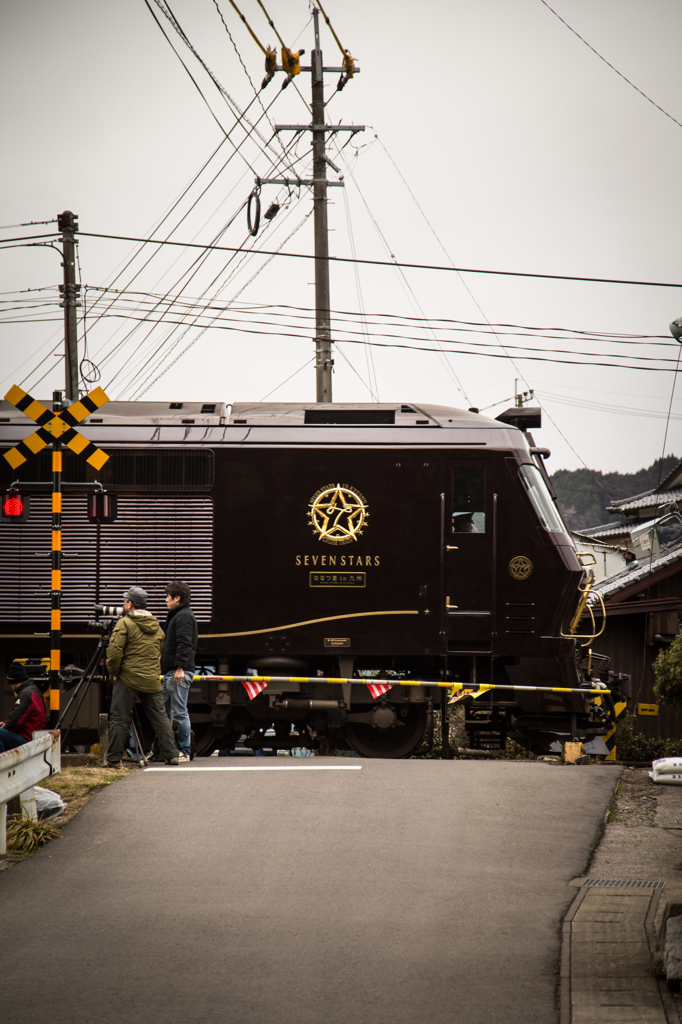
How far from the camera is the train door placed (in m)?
10.6

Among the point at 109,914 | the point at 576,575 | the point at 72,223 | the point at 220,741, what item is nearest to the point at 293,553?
the point at 220,741

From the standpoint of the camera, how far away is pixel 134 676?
9336 millimetres

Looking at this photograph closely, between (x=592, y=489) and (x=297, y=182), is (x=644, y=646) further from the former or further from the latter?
(x=592, y=489)

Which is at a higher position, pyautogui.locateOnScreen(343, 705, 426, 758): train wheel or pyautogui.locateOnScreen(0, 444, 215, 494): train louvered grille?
pyautogui.locateOnScreen(0, 444, 215, 494): train louvered grille

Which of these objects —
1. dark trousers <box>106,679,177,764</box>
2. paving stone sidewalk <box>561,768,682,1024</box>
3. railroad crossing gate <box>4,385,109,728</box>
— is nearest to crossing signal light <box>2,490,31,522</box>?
railroad crossing gate <box>4,385,109,728</box>

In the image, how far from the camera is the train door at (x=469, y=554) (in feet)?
34.9

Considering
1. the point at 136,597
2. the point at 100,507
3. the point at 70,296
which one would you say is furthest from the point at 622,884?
the point at 70,296

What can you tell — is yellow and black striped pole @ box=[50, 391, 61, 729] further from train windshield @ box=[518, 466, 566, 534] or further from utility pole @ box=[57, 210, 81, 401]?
utility pole @ box=[57, 210, 81, 401]

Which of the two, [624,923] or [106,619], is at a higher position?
[106,619]

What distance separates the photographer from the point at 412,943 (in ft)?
15.9

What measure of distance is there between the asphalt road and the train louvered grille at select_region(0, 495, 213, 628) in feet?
9.33

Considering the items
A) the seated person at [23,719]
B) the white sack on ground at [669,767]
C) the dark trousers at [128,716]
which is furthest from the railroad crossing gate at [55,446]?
the white sack on ground at [669,767]

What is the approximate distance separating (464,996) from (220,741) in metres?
7.26

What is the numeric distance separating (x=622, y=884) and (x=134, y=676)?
5.24 metres
